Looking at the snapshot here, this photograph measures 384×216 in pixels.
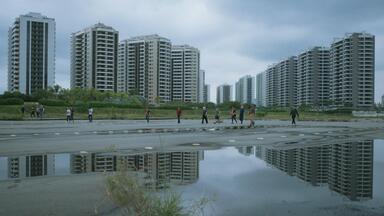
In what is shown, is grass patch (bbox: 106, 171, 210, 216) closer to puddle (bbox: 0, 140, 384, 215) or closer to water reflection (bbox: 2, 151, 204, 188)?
puddle (bbox: 0, 140, 384, 215)

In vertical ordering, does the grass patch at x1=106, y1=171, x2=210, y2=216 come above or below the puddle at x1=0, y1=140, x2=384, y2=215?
above

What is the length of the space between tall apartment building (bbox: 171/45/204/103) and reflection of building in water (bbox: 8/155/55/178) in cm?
13878

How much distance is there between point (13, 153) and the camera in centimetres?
1395

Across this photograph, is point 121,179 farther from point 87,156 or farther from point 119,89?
point 119,89

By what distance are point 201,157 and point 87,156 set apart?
138 inches

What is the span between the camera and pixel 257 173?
10180 mm

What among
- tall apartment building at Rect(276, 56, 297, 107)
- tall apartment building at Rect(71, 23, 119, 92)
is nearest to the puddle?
tall apartment building at Rect(71, 23, 119, 92)

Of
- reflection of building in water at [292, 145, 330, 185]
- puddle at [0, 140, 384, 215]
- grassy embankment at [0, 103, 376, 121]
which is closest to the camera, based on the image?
puddle at [0, 140, 384, 215]

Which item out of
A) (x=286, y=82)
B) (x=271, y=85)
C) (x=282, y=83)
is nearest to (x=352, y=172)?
(x=286, y=82)

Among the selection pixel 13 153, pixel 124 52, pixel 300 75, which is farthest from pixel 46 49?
pixel 13 153

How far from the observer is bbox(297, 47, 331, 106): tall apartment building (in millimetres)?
144375

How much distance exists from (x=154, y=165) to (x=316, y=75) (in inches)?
5562

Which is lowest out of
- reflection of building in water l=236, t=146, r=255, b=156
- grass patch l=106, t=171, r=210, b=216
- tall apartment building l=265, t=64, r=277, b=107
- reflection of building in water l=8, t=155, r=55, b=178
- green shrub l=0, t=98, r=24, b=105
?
reflection of building in water l=8, t=155, r=55, b=178

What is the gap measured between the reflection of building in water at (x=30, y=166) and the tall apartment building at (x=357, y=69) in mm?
121670
